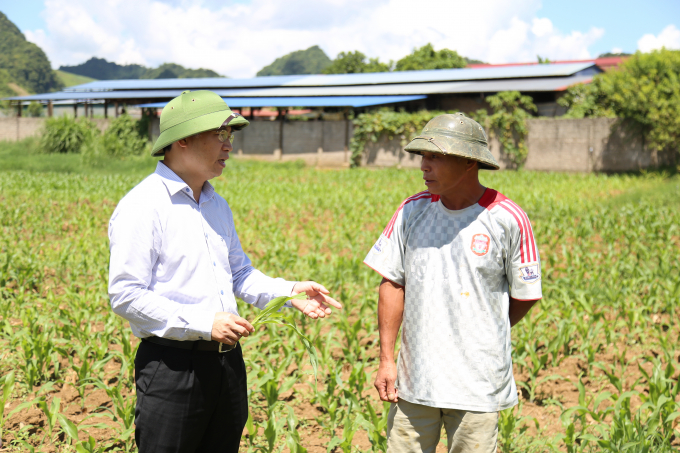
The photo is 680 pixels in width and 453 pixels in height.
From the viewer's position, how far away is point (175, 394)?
6.90 ft

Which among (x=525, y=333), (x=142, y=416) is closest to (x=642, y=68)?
(x=525, y=333)

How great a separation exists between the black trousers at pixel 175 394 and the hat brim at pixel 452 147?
3.74 ft

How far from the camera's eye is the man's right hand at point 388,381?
95.9 inches

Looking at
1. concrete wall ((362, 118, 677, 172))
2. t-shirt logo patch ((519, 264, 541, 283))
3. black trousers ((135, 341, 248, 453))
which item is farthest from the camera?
concrete wall ((362, 118, 677, 172))

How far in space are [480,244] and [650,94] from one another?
18866 millimetres

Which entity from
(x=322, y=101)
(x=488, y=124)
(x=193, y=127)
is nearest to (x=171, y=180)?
(x=193, y=127)

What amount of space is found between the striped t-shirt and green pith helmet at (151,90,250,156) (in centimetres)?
94

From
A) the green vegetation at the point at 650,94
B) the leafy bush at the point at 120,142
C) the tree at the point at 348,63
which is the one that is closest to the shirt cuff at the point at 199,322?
the green vegetation at the point at 650,94

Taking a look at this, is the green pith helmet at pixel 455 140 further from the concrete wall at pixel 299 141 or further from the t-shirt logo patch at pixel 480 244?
the concrete wall at pixel 299 141

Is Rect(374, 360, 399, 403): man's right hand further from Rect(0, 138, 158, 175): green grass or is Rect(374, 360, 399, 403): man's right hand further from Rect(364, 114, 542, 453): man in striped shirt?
Rect(0, 138, 158, 175): green grass

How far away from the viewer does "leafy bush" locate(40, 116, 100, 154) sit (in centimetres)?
2566

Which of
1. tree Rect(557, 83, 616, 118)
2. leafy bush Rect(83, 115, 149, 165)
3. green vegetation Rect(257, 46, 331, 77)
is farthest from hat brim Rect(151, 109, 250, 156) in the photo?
green vegetation Rect(257, 46, 331, 77)

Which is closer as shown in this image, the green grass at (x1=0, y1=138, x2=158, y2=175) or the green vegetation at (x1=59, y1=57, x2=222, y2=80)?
the green grass at (x1=0, y1=138, x2=158, y2=175)

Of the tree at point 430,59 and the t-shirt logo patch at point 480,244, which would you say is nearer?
the t-shirt logo patch at point 480,244
